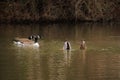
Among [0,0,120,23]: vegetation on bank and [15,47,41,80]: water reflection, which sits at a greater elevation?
[0,0,120,23]: vegetation on bank

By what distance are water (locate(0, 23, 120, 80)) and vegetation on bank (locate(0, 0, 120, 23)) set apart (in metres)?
11.4

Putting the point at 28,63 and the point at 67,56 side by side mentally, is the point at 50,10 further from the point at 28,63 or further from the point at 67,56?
the point at 28,63

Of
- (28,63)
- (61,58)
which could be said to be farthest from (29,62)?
(61,58)

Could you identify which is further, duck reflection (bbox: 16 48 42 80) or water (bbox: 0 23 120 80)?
water (bbox: 0 23 120 80)

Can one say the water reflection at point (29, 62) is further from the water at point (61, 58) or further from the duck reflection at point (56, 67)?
the duck reflection at point (56, 67)

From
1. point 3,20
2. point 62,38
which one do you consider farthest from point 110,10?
point 62,38

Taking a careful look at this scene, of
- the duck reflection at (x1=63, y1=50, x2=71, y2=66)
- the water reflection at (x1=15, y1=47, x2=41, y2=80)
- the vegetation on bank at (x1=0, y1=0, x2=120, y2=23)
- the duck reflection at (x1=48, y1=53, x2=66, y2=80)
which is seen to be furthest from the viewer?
the vegetation on bank at (x1=0, y1=0, x2=120, y2=23)

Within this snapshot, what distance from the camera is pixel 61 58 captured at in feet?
107

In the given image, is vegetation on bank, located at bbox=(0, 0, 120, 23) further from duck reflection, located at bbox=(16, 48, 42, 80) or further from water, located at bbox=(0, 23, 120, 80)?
duck reflection, located at bbox=(16, 48, 42, 80)

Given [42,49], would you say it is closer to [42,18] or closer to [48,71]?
[48,71]

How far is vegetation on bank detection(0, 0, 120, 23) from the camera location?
61.8m

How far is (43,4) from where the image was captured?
62.3 m

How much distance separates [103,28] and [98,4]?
861 cm

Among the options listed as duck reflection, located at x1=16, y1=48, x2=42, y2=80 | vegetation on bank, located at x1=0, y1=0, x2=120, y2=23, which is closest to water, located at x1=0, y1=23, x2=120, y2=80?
duck reflection, located at x1=16, y1=48, x2=42, y2=80
